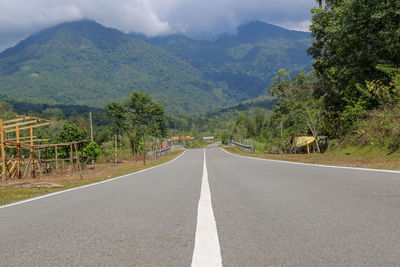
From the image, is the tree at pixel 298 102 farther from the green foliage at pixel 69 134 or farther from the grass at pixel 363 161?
the green foliage at pixel 69 134

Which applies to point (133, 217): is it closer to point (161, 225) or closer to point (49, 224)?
point (161, 225)

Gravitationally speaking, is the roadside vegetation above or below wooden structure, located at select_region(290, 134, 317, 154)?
above

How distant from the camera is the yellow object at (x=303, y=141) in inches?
1153

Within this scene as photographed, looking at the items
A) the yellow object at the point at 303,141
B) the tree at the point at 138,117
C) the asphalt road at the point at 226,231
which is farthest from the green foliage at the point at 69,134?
the asphalt road at the point at 226,231

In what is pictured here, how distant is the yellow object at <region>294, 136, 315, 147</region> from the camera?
29.3 metres

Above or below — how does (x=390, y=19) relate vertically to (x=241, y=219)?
above

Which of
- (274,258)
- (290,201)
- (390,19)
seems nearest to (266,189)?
(290,201)

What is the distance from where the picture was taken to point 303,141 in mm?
30766

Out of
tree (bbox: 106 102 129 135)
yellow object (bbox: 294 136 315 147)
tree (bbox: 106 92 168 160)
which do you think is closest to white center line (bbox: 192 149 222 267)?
yellow object (bbox: 294 136 315 147)

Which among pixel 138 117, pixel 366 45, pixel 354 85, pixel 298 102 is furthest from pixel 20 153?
pixel 138 117

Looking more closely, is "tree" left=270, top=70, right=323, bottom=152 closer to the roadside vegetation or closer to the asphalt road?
the roadside vegetation

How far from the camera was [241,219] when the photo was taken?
3.89m

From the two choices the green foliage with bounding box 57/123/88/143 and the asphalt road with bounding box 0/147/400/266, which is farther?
the green foliage with bounding box 57/123/88/143

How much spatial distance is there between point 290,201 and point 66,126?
156 ft
